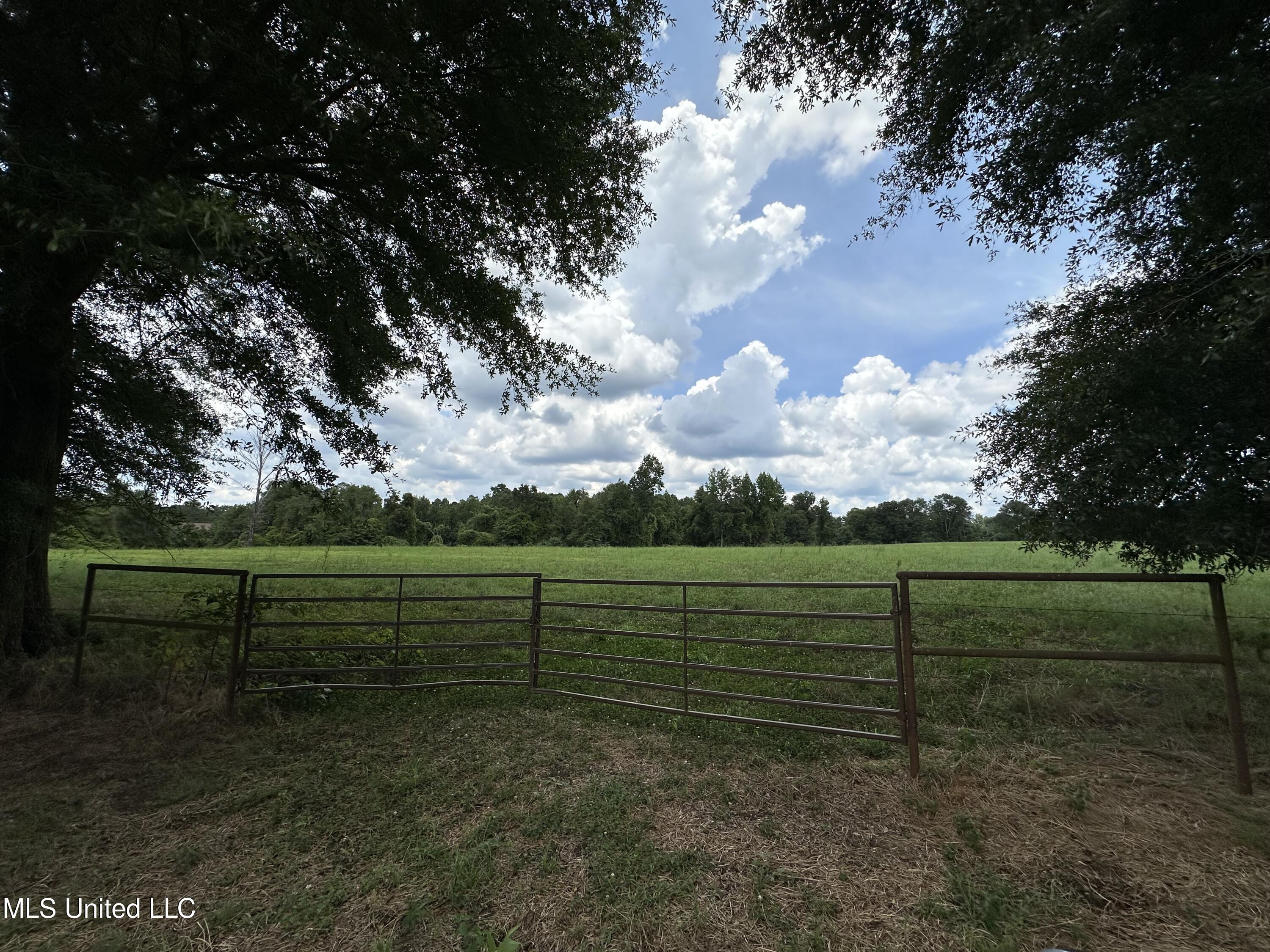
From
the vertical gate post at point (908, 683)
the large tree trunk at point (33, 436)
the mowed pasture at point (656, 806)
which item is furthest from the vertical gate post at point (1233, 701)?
the large tree trunk at point (33, 436)

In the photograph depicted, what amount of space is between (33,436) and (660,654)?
850 centimetres

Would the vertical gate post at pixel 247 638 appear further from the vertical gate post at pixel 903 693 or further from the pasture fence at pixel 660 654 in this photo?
the vertical gate post at pixel 903 693

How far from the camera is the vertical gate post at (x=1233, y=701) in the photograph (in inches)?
143

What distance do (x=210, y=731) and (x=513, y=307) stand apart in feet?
20.2

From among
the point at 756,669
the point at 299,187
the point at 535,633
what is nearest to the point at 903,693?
the point at 756,669

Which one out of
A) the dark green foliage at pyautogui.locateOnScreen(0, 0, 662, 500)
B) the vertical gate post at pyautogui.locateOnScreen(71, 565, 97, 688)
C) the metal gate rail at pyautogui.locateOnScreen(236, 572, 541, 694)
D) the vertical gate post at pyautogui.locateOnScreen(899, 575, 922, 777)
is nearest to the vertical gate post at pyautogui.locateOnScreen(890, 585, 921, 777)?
the vertical gate post at pyautogui.locateOnScreen(899, 575, 922, 777)

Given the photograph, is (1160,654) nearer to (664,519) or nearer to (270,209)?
(270,209)

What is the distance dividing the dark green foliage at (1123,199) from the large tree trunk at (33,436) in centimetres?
781

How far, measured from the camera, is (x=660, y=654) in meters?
8.20

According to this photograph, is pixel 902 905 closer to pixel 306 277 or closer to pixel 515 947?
pixel 515 947

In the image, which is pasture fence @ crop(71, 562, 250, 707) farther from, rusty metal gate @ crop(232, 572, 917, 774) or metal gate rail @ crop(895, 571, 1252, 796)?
metal gate rail @ crop(895, 571, 1252, 796)

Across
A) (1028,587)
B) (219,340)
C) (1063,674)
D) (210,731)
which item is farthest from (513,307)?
(1028,587)

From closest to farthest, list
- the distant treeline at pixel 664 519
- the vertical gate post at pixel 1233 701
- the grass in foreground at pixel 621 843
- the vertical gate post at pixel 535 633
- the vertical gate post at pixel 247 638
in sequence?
the grass in foreground at pixel 621 843 < the vertical gate post at pixel 1233 701 < the vertical gate post at pixel 247 638 < the vertical gate post at pixel 535 633 < the distant treeline at pixel 664 519

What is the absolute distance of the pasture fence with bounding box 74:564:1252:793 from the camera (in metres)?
3.95
